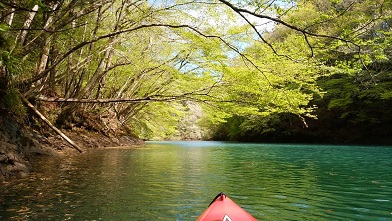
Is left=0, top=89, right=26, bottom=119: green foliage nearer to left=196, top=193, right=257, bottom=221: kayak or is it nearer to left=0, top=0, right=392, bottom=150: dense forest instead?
left=0, top=0, right=392, bottom=150: dense forest

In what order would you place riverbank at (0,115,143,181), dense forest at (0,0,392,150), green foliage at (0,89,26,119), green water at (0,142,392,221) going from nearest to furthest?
green water at (0,142,392,221) → dense forest at (0,0,392,150) → riverbank at (0,115,143,181) → green foliage at (0,89,26,119)

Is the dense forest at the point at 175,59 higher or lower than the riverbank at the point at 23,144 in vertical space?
higher

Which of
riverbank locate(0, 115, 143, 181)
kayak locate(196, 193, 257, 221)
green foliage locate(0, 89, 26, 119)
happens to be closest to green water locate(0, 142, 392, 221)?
riverbank locate(0, 115, 143, 181)

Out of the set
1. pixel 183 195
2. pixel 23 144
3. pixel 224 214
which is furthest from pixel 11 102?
pixel 224 214

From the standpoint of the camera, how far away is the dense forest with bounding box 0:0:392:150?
16.0 ft

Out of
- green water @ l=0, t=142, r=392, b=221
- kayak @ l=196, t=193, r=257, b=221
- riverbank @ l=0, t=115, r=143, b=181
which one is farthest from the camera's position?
riverbank @ l=0, t=115, r=143, b=181

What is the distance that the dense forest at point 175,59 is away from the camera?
4.88 meters

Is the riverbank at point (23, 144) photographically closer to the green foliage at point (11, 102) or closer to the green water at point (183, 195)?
the green foliage at point (11, 102)

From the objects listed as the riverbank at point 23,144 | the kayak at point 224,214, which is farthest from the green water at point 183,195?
the kayak at point 224,214

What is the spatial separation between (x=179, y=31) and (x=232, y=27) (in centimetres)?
195

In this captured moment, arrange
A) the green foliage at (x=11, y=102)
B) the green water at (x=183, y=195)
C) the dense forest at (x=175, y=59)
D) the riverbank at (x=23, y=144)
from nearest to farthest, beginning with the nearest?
1. the green water at (x=183, y=195)
2. the dense forest at (x=175, y=59)
3. the riverbank at (x=23, y=144)
4. the green foliage at (x=11, y=102)

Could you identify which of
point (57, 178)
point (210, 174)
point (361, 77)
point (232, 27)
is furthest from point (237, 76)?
point (361, 77)

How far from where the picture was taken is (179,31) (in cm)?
1125

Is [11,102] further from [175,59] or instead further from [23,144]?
[175,59]
